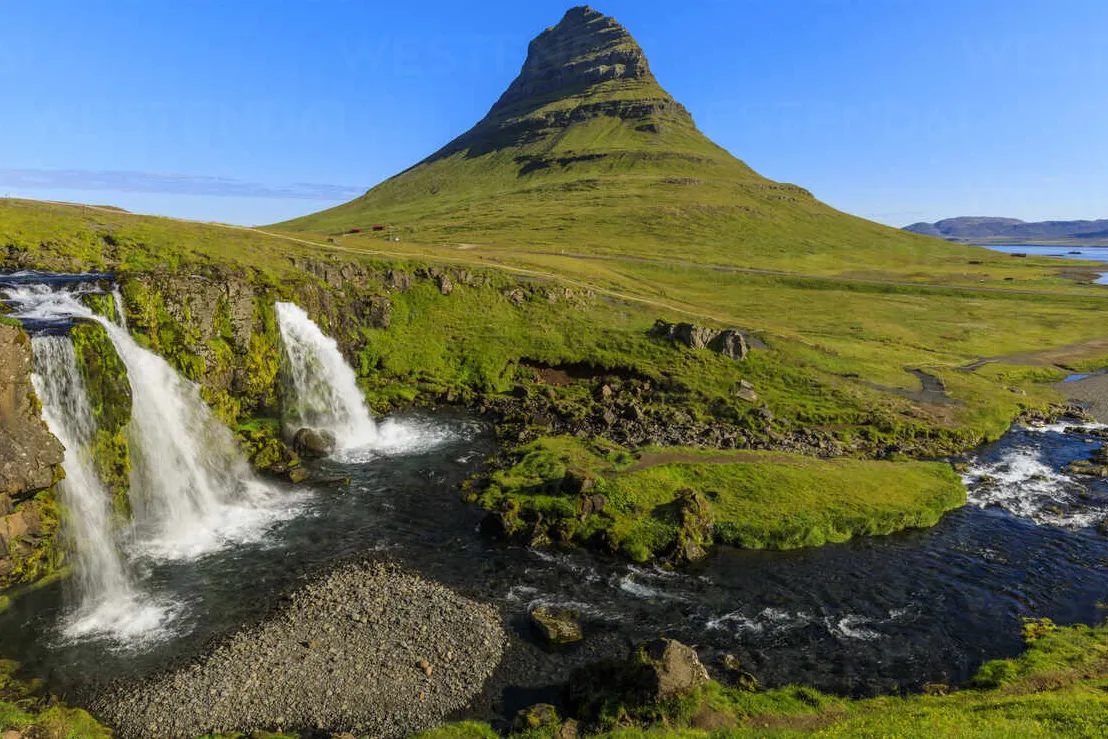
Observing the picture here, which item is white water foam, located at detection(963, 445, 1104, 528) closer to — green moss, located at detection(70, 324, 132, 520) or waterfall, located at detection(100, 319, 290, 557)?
waterfall, located at detection(100, 319, 290, 557)

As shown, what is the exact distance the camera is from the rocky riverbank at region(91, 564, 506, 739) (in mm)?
22578

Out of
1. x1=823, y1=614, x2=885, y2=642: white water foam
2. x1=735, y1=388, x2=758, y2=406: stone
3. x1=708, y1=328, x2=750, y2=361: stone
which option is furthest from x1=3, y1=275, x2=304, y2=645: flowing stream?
x1=708, y1=328, x2=750, y2=361: stone

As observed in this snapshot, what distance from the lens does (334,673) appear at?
25.0 m

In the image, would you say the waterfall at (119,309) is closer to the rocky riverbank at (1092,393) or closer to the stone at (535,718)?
the stone at (535,718)

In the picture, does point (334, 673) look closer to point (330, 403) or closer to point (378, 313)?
point (330, 403)

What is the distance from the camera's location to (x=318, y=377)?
194ft

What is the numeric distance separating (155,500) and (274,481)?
804 cm

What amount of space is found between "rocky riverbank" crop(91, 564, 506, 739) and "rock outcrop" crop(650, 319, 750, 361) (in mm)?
51540

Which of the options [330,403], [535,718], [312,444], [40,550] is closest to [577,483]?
[535,718]

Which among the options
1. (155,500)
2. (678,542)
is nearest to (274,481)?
(155,500)

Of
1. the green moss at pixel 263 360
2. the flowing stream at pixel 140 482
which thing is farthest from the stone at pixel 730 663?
the green moss at pixel 263 360

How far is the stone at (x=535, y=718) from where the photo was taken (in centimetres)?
2222

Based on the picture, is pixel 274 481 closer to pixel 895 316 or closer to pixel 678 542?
pixel 678 542

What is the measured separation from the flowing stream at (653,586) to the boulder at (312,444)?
5.06 meters
